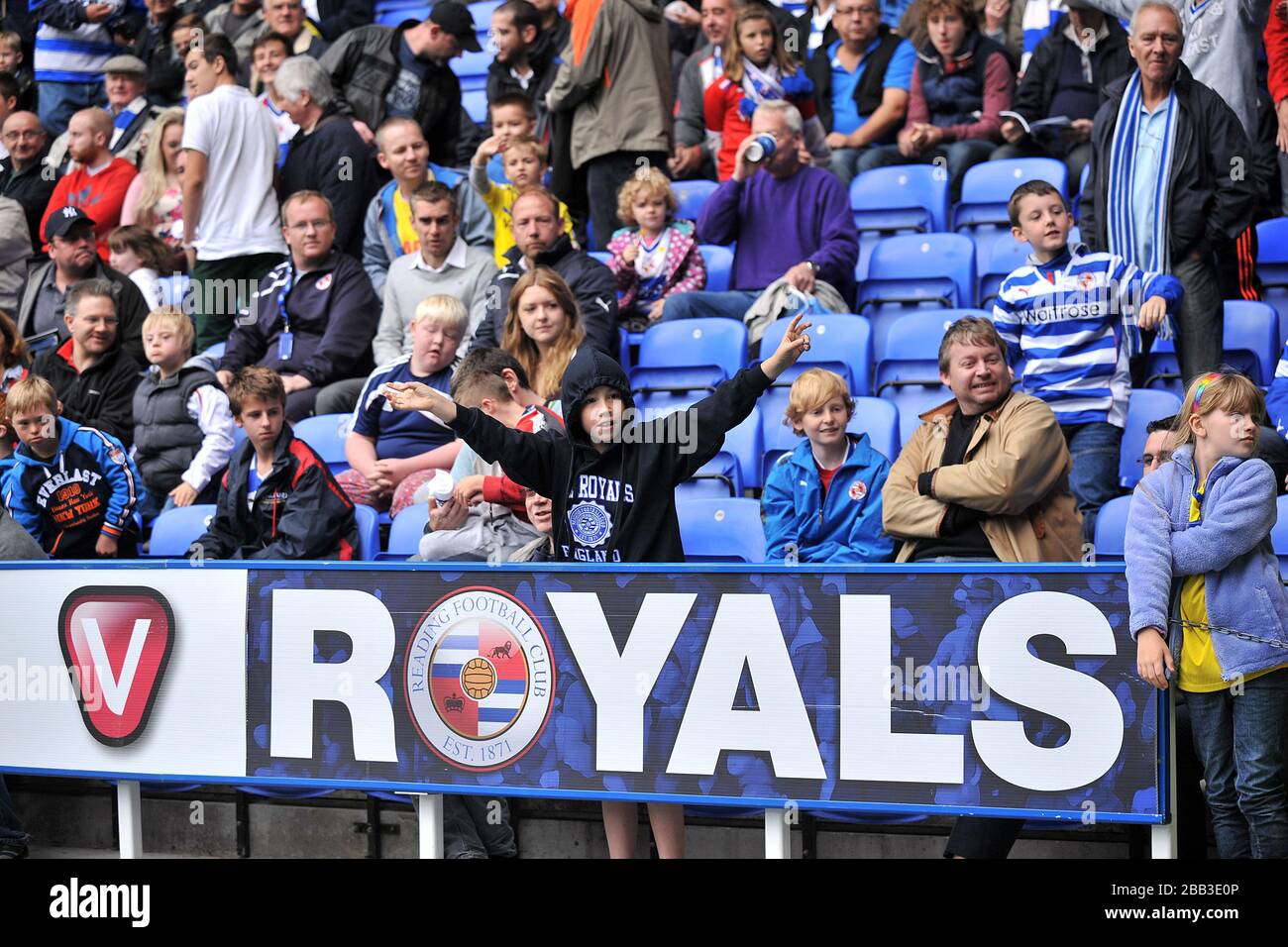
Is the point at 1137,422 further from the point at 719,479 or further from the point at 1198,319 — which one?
the point at 719,479

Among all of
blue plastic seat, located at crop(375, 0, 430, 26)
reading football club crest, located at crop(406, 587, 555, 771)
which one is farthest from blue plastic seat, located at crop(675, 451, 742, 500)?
blue plastic seat, located at crop(375, 0, 430, 26)

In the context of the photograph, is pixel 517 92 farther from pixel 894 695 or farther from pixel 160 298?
pixel 894 695

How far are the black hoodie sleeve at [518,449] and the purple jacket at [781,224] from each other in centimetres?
286

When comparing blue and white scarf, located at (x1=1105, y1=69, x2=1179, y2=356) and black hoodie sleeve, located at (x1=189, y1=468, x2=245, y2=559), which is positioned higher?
blue and white scarf, located at (x1=1105, y1=69, x2=1179, y2=356)

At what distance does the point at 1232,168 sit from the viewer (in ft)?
21.5

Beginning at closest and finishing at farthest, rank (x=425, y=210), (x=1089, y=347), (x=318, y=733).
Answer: (x=318, y=733) → (x=1089, y=347) → (x=425, y=210)

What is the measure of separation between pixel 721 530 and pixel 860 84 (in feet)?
13.9

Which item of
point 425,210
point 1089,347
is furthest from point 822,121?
Result: point 1089,347

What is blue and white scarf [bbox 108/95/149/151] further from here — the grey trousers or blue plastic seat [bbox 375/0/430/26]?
the grey trousers

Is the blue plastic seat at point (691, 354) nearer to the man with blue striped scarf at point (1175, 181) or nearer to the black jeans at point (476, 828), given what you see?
the man with blue striped scarf at point (1175, 181)

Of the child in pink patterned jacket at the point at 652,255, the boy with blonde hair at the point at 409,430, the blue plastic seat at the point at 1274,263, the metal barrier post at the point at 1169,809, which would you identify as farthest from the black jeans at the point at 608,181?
the metal barrier post at the point at 1169,809

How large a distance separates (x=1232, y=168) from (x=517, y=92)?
392 centimetres

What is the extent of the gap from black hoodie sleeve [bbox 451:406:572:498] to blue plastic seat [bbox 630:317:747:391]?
Result: 2.15 metres

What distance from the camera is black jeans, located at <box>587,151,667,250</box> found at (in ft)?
28.2
